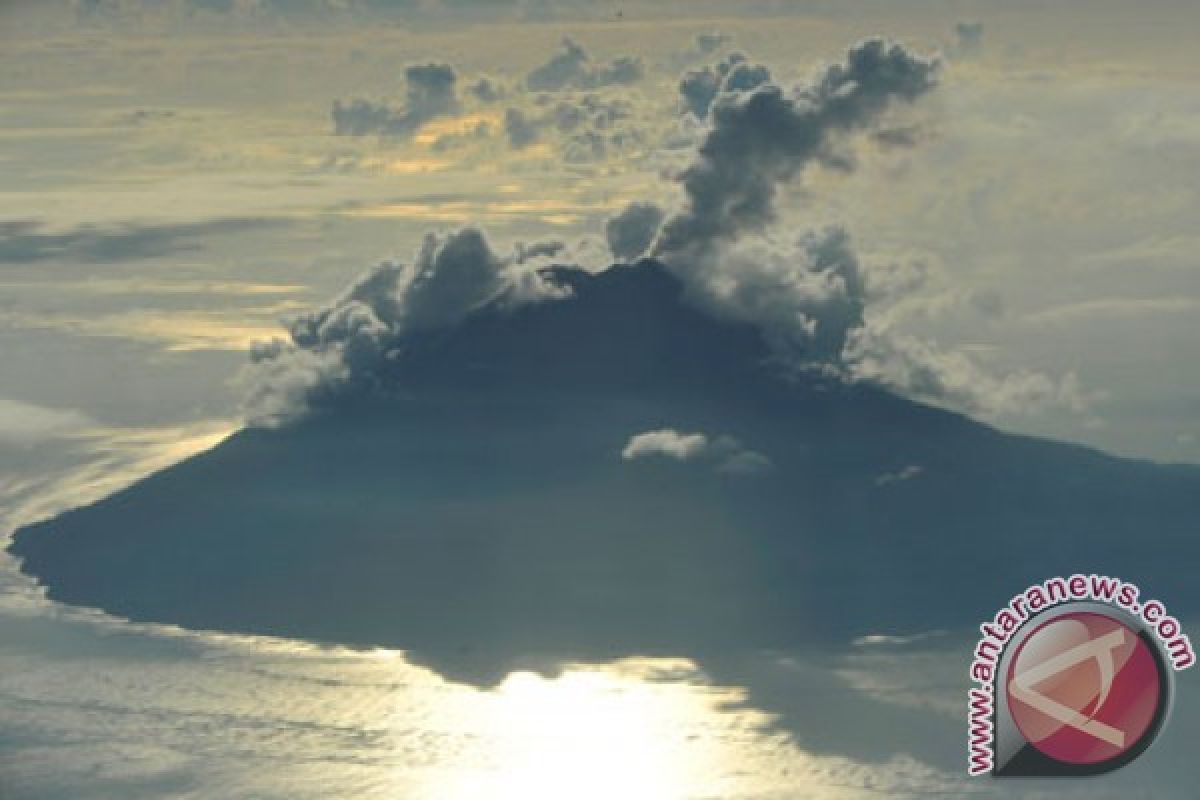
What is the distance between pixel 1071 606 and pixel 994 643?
45.6 feet

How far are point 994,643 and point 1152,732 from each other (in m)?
16.5

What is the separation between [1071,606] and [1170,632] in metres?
13.4

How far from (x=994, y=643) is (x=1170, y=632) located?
15.7 metres

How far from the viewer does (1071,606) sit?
186750 millimetres

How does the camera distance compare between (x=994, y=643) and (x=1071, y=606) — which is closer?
(x=1071, y=606)

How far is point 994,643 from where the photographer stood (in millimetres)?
199125

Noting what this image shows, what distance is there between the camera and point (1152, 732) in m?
199

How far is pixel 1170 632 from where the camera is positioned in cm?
19438
